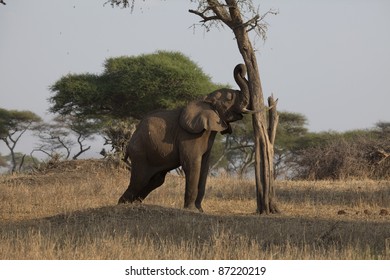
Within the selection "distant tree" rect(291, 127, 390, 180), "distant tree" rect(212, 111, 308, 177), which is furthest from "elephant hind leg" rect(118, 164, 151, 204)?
"distant tree" rect(212, 111, 308, 177)

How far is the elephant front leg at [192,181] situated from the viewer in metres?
14.2

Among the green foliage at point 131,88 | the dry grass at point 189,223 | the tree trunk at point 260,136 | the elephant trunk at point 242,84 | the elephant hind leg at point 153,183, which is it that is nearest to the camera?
the dry grass at point 189,223

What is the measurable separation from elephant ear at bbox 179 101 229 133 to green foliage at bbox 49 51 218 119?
17.4 metres

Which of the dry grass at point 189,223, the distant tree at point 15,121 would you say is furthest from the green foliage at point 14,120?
the dry grass at point 189,223

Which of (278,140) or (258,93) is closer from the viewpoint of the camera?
(258,93)

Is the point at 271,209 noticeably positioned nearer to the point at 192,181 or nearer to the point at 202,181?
the point at 202,181

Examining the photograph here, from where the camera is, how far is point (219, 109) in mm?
14461

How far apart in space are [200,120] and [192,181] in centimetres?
109

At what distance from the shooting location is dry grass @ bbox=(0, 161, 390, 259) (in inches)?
353

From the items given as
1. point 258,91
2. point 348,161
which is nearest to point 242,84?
point 258,91

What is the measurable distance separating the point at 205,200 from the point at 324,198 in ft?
8.68

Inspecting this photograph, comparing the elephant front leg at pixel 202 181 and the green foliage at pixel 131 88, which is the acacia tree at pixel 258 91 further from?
the green foliage at pixel 131 88

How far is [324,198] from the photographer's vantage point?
17781 mm

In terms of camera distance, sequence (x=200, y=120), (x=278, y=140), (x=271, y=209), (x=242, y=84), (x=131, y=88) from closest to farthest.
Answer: (x=200, y=120), (x=242, y=84), (x=271, y=209), (x=131, y=88), (x=278, y=140)
